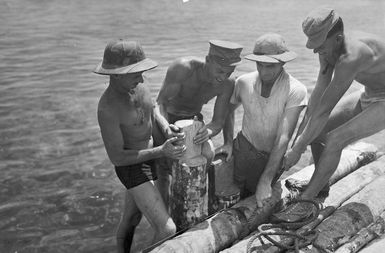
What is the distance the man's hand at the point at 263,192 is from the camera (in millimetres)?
5461

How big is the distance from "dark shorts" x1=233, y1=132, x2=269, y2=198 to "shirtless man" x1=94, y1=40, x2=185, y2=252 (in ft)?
3.29

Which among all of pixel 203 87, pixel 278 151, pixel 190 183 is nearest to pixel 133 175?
pixel 190 183

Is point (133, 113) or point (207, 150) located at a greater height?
point (133, 113)

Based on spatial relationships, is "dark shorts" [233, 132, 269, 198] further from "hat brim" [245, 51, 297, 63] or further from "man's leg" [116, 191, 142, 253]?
"man's leg" [116, 191, 142, 253]

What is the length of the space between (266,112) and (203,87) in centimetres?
100

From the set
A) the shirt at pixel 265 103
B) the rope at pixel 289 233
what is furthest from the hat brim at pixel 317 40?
the rope at pixel 289 233

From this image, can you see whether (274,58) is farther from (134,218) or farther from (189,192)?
(134,218)

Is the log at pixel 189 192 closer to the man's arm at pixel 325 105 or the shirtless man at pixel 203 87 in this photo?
the shirtless man at pixel 203 87

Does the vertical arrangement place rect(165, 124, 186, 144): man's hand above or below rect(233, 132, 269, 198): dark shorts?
above

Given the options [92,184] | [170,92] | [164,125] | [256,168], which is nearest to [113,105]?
[164,125]

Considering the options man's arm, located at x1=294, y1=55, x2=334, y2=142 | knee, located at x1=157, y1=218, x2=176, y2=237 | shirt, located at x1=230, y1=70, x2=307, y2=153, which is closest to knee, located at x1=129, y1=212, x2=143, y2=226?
knee, located at x1=157, y1=218, x2=176, y2=237

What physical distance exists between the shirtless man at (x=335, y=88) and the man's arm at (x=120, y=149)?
5.09 feet

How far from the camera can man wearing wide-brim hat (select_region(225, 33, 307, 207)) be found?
5309 mm

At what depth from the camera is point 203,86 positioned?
612 cm
